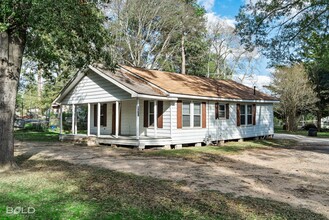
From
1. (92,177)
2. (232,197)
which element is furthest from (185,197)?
(92,177)

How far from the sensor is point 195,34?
109ft

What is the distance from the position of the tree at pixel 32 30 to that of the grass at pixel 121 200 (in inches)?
67.6

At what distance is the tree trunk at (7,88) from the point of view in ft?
24.6

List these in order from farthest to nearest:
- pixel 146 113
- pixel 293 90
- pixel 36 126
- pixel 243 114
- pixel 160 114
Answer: pixel 293 90, pixel 36 126, pixel 243 114, pixel 146 113, pixel 160 114

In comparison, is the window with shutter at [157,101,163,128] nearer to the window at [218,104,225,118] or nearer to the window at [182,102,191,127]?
the window at [182,102,191,127]

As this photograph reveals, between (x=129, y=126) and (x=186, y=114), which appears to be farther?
(x=129, y=126)

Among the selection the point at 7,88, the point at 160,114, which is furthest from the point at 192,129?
the point at 7,88

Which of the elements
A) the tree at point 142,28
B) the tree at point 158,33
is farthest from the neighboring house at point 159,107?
the tree at point 158,33

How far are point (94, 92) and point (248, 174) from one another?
1048cm

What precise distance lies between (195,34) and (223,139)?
19897 millimetres

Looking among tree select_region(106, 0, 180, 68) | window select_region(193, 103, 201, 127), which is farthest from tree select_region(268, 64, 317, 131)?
window select_region(193, 103, 201, 127)

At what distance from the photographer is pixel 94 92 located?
15.9 metres

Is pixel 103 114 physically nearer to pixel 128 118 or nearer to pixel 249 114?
pixel 128 118

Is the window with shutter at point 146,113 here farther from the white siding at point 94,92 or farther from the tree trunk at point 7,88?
the tree trunk at point 7,88
